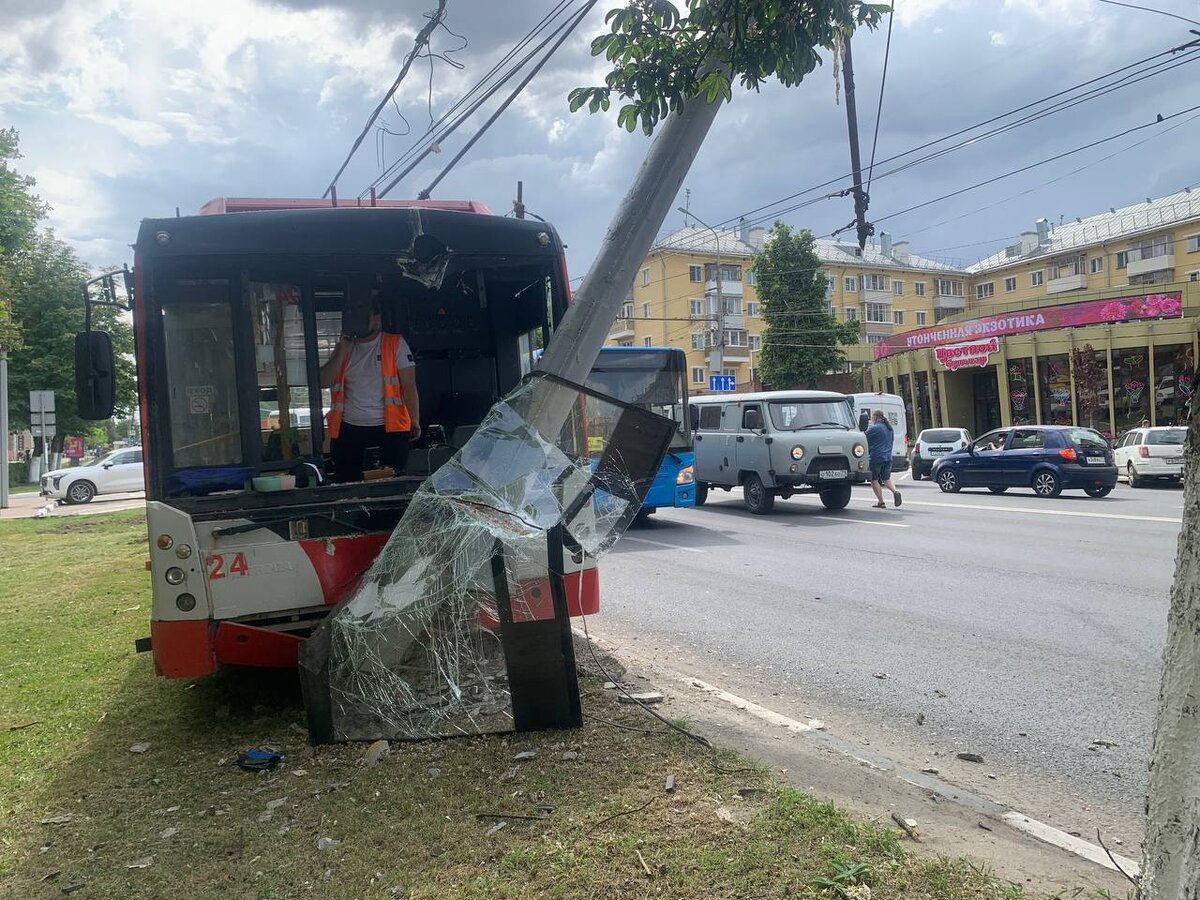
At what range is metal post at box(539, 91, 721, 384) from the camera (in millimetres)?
5238

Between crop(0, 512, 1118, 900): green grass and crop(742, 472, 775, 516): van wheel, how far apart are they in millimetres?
11058

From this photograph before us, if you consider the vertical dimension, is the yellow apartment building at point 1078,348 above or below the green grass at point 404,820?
above

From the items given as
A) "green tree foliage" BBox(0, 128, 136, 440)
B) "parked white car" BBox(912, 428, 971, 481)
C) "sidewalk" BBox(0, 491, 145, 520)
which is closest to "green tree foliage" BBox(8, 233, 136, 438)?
"green tree foliage" BBox(0, 128, 136, 440)

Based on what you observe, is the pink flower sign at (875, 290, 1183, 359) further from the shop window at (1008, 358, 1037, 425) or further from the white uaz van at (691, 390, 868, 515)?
the white uaz van at (691, 390, 868, 515)

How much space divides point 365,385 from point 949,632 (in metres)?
4.95

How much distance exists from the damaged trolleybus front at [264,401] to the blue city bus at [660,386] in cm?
726

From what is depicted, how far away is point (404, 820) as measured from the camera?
3.54 meters

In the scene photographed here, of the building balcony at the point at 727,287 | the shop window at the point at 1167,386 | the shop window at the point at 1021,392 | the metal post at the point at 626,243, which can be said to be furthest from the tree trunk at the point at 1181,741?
the building balcony at the point at 727,287

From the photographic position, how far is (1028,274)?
190 ft

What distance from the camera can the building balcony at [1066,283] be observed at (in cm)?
5271

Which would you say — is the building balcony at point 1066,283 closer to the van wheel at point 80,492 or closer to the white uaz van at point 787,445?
the white uaz van at point 787,445

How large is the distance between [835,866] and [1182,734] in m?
1.35

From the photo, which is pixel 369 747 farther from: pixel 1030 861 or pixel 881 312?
pixel 881 312

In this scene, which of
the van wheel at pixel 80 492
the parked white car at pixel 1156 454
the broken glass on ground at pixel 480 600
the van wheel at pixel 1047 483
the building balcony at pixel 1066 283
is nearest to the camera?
the broken glass on ground at pixel 480 600
